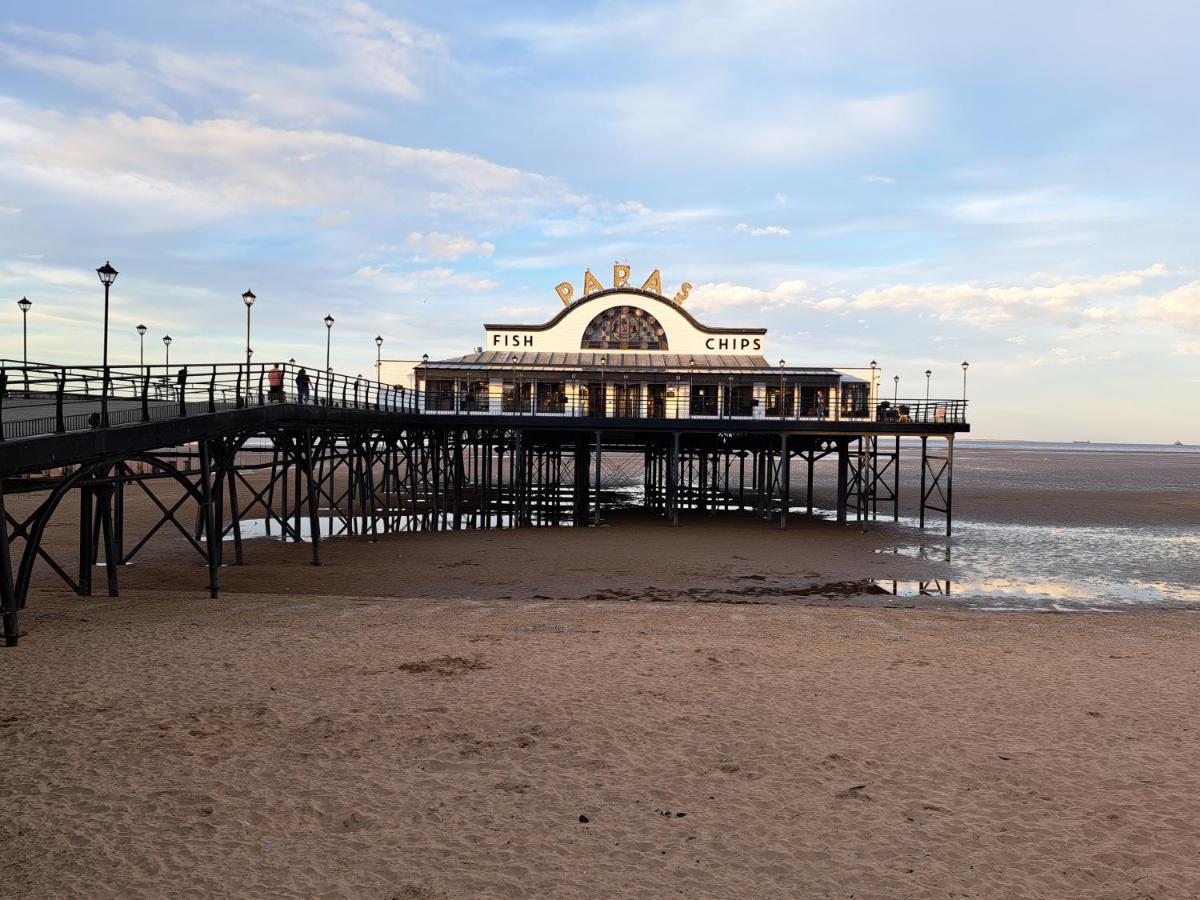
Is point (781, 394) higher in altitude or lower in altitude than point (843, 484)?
higher

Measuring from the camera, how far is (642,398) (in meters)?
37.2

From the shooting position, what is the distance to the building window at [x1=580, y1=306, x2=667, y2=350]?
1750 inches

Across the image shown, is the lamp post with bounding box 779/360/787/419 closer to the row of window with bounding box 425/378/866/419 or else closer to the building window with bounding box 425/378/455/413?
the row of window with bounding box 425/378/866/419

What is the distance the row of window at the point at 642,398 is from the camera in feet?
118

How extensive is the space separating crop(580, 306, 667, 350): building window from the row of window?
666 cm

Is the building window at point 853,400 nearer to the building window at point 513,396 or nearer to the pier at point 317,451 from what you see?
the pier at point 317,451

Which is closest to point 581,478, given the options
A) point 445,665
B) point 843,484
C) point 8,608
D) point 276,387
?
point 843,484

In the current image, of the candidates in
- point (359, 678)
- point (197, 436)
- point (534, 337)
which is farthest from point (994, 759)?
point (534, 337)

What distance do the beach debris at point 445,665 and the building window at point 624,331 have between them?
109 feet

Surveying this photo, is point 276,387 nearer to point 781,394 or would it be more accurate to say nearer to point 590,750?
point 590,750

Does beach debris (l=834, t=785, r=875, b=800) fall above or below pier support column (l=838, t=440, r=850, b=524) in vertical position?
below

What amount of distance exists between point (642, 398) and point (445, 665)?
86.3 ft

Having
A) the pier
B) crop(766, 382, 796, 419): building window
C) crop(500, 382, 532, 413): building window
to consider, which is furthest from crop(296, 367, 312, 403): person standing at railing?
crop(766, 382, 796, 419): building window

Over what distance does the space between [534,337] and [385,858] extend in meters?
39.4
